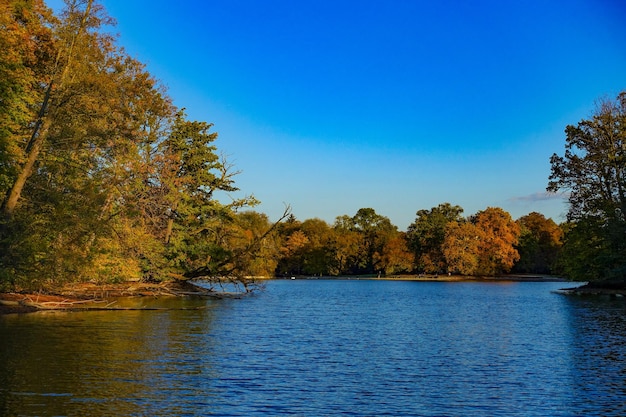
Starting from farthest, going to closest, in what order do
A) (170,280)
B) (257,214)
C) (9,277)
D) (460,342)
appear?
(257,214) → (170,280) → (9,277) → (460,342)

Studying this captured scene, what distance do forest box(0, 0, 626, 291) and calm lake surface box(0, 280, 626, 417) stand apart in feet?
17.3

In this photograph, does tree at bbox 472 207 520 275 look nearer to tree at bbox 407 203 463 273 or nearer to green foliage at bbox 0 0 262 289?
tree at bbox 407 203 463 273

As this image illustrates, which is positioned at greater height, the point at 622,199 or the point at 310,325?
the point at 622,199

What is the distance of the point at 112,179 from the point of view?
38.9 m

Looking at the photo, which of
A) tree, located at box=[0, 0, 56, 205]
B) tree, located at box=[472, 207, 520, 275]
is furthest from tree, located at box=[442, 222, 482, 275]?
tree, located at box=[0, 0, 56, 205]

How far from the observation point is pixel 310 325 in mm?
34906

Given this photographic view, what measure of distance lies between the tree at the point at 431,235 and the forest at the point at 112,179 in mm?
71408

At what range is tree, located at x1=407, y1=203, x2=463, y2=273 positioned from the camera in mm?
138625

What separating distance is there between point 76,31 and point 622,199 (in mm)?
54480

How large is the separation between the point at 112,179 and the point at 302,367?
24115 mm

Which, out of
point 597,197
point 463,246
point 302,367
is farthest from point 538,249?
point 302,367

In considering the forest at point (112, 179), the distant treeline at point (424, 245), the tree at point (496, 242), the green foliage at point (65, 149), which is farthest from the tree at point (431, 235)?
the green foliage at point (65, 149)


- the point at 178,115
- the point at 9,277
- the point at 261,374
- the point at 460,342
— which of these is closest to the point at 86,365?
the point at 261,374

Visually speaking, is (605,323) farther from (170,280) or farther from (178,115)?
(178,115)
